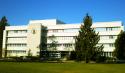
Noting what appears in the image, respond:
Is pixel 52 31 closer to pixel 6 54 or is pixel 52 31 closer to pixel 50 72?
pixel 6 54

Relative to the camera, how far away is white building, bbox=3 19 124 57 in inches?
3497

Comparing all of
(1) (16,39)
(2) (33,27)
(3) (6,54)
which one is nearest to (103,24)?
(2) (33,27)

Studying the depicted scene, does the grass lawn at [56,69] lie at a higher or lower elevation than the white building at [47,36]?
lower

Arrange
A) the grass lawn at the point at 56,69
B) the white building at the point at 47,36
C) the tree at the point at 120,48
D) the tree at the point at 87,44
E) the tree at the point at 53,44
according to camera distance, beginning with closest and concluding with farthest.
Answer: the grass lawn at the point at 56,69 < the tree at the point at 87,44 < the tree at the point at 120,48 < the white building at the point at 47,36 < the tree at the point at 53,44

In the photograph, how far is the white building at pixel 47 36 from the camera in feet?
291

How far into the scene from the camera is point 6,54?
10738 cm

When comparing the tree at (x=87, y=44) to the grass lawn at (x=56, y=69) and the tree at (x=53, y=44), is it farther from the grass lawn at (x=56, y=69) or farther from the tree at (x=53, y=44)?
the tree at (x=53, y=44)

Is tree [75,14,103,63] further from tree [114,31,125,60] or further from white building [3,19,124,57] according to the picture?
white building [3,19,124,57]

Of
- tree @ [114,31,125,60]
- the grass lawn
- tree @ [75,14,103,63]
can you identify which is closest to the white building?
tree @ [114,31,125,60]

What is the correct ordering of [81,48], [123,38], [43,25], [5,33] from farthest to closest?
[5,33] → [43,25] → [123,38] → [81,48]

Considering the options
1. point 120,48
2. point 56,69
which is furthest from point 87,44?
point 56,69

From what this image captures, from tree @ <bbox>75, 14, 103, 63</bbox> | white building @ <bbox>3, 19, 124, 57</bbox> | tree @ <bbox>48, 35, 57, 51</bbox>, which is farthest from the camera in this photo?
tree @ <bbox>48, 35, 57, 51</bbox>

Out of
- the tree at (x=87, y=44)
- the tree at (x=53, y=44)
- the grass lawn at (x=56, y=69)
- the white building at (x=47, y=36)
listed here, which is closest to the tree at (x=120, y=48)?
the white building at (x=47, y=36)

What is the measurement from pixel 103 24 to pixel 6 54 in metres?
43.8
